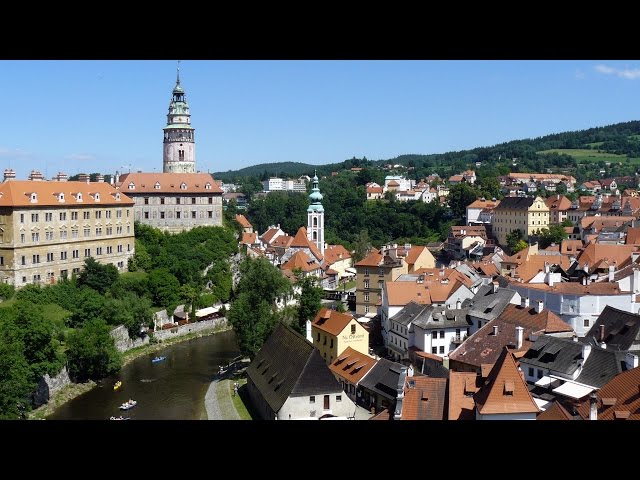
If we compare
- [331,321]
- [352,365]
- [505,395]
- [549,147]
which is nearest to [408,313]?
[331,321]

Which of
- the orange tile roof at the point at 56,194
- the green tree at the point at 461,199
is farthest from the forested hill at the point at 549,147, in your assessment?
the orange tile roof at the point at 56,194

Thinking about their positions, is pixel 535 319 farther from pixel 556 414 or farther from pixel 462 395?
pixel 556 414

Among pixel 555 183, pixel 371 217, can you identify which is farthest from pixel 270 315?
pixel 555 183

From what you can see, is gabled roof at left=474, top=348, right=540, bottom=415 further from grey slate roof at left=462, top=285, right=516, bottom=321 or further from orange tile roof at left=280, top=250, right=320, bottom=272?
orange tile roof at left=280, top=250, right=320, bottom=272

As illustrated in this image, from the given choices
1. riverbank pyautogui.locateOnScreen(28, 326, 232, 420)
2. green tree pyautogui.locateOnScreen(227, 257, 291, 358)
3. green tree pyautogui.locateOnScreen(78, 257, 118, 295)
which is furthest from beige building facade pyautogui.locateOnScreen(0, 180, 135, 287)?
green tree pyautogui.locateOnScreen(227, 257, 291, 358)
